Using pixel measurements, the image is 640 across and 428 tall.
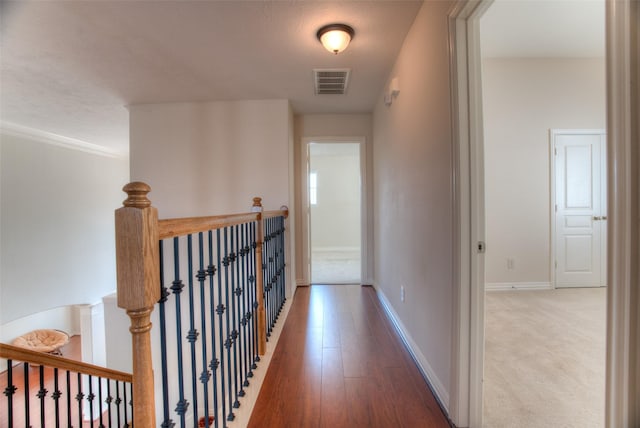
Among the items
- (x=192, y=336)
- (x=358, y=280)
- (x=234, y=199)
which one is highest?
(x=234, y=199)

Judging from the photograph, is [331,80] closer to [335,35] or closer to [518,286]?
[335,35]

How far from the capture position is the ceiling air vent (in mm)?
2619

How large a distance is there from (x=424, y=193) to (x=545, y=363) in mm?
1466

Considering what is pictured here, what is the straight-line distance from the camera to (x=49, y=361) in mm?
1498

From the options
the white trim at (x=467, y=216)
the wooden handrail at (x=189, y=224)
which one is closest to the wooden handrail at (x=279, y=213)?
the wooden handrail at (x=189, y=224)

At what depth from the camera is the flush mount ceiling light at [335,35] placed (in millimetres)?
1937

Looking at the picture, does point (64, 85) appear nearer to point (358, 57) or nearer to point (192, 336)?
point (358, 57)

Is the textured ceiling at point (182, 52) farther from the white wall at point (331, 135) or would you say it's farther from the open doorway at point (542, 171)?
the open doorway at point (542, 171)

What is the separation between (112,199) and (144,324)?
651 cm

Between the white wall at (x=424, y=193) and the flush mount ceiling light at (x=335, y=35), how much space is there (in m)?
0.48

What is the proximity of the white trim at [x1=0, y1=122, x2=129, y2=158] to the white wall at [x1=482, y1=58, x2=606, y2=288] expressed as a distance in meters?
6.62

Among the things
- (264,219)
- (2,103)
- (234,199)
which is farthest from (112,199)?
(264,219)

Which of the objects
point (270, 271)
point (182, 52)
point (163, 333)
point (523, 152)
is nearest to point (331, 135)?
point (182, 52)

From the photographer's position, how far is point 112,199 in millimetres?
5828
